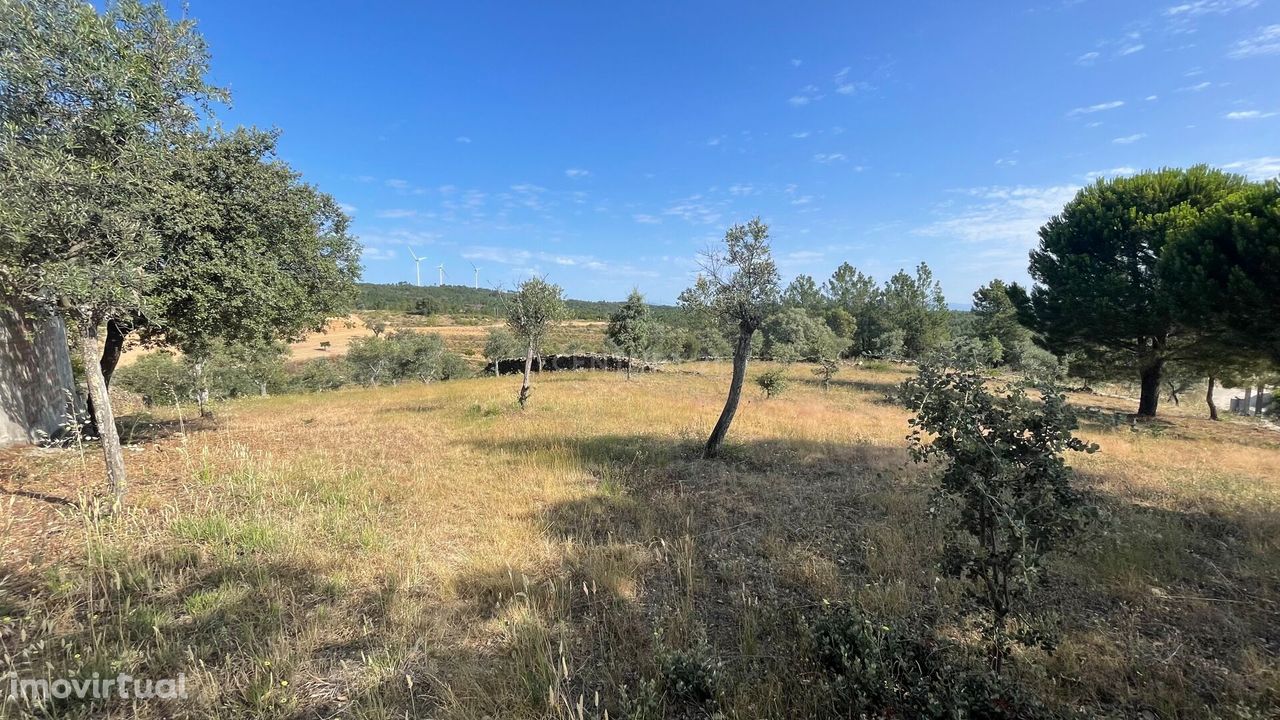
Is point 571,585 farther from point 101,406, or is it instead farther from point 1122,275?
point 1122,275

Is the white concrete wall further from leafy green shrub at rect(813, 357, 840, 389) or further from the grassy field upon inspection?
leafy green shrub at rect(813, 357, 840, 389)

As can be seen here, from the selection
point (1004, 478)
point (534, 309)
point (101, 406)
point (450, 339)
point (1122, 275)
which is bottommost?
point (101, 406)

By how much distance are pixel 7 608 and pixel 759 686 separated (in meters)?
6.00

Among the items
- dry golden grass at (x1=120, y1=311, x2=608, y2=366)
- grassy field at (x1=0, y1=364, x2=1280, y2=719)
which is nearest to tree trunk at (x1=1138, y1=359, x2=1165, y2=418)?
grassy field at (x1=0, y1=364, x2=1280, y2=719)

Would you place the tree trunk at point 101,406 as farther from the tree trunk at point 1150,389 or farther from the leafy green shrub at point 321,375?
the leafy green shrub at point 321,375

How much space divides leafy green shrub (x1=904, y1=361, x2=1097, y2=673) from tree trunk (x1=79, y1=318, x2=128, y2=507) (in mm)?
8226

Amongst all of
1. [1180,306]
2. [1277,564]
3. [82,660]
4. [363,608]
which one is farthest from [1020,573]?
[1180,306]

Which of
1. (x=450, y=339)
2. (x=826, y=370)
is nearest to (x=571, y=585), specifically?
(x=826, y=370)

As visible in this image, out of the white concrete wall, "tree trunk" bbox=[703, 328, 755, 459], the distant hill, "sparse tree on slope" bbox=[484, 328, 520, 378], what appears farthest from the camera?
the distant hill

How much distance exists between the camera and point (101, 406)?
5441 mm

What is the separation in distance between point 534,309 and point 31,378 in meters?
11.2

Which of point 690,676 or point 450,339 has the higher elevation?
point 450,339

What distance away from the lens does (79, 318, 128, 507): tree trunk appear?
17.4ft

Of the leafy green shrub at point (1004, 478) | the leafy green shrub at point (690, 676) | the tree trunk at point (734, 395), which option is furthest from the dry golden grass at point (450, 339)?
the leafy green shrub at point (1004, 478)
